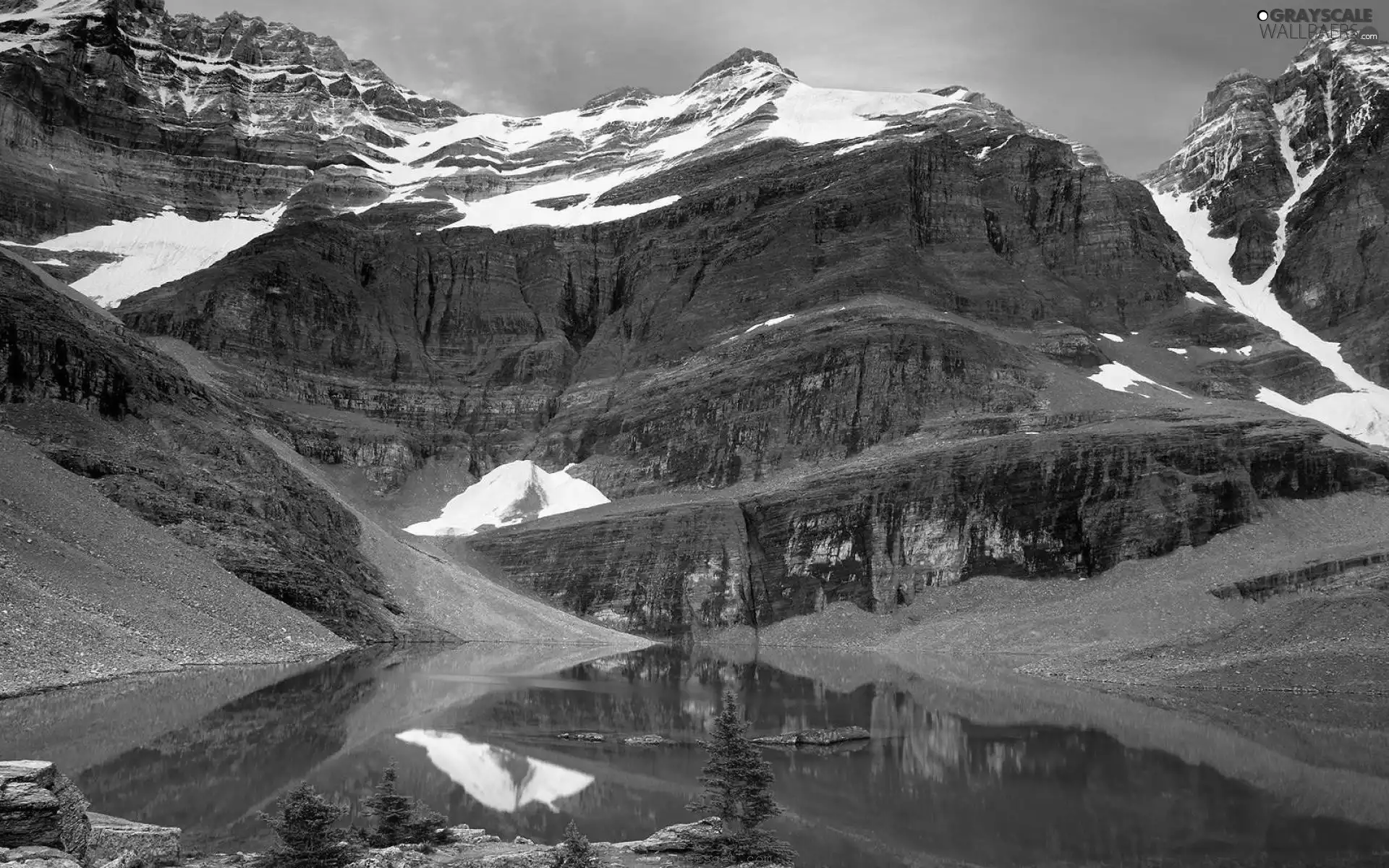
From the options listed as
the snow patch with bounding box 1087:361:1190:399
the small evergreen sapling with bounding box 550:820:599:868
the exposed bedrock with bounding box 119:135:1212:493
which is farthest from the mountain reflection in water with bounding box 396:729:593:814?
the snow patch with bounding box 1087:361:1190:399

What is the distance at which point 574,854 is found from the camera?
66.8 feet

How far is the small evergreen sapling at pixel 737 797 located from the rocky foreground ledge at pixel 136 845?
1.86 ft

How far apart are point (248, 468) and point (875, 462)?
192 feet

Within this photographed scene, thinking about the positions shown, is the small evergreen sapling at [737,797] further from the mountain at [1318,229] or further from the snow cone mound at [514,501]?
the mountain at [1318,229]

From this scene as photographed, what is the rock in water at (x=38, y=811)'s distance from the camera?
17.1m

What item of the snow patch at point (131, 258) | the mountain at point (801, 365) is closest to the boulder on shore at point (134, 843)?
the mountain at point (801, 365)

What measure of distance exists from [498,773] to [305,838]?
473 inches

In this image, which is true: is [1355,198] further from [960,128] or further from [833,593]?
[833,593]

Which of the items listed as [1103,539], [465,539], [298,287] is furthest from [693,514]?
[298,287]

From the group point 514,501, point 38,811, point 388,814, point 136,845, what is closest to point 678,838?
point 388,814

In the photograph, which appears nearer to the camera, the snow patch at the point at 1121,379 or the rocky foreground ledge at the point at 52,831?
the rocky foreground ledge at the point at 52,831

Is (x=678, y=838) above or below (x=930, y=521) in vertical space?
below

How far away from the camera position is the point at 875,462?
360 ft

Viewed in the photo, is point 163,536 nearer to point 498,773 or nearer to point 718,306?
point 498,773
